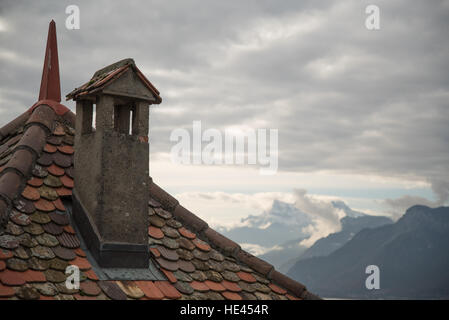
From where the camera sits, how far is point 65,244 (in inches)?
257

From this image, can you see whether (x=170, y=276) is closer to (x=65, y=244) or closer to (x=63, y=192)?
(x=65, y=244)

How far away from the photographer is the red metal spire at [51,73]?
27.9 ft

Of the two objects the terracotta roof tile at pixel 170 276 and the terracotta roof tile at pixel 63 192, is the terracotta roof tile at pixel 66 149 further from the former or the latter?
the terracotta roof tile at pixel 170 276

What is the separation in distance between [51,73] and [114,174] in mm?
2975

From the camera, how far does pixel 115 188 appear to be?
6703 millimetres

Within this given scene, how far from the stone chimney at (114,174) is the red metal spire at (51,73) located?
4.45ft

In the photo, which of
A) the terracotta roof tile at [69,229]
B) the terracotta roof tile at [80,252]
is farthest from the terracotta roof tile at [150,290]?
the terracotta roof tile at [69,229]

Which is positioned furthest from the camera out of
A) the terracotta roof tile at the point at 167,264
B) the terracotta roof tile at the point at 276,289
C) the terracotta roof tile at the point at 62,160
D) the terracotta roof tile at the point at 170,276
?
the terracotta roof tile at the point at 276,289
